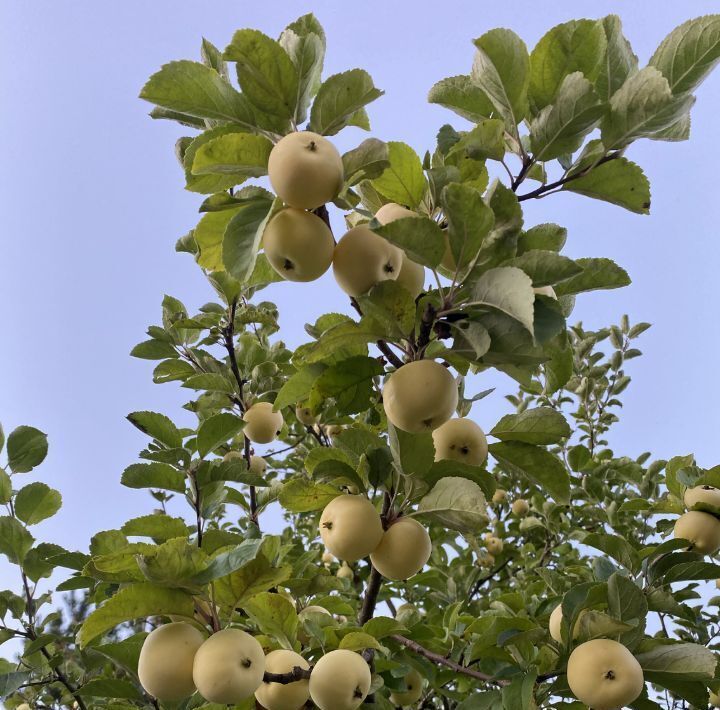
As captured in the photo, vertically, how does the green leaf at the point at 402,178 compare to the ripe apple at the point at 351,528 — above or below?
above

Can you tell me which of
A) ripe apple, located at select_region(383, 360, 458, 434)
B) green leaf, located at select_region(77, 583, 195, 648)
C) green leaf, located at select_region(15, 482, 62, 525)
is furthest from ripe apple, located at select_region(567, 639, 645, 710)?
green leaf, located at select_region(15, 482, 62, 525)

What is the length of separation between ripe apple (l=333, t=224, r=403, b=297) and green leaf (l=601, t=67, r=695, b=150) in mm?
631

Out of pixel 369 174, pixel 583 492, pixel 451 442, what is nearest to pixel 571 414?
pixel 583 492

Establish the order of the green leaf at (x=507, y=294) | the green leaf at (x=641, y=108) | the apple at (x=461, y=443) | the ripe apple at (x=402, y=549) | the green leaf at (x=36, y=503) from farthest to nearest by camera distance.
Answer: the green leaf at (x=36, y=503) → the apple at (x=461, y=443) → the ripe apple at (x=402, y=549) → the green leaf at (x=641, y=108) → the green leaf at (x=507, y=294)

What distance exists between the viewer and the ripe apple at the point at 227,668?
1.47 metres

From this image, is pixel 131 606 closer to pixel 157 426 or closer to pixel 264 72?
pixel 157 426

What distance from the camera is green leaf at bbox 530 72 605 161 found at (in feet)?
5.24

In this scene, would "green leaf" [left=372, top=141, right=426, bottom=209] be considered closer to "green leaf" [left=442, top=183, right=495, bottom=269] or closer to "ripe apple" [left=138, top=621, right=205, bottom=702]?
"green leaf" [left=442, top=183, right=495, bottom=269]

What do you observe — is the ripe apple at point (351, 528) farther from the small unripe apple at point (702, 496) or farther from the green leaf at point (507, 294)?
the small unripe apple at point (702, 496)

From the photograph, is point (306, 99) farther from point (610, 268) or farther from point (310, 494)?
point (310, 494)

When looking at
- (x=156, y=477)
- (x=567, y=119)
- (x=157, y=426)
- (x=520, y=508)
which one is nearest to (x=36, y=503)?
(x=157, y=426)

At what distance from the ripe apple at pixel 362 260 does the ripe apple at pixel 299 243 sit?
34 millimetres

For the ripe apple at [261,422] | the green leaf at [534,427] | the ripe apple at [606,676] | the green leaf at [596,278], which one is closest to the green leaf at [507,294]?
the green leaf at [596,278]

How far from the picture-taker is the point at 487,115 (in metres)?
1.90
